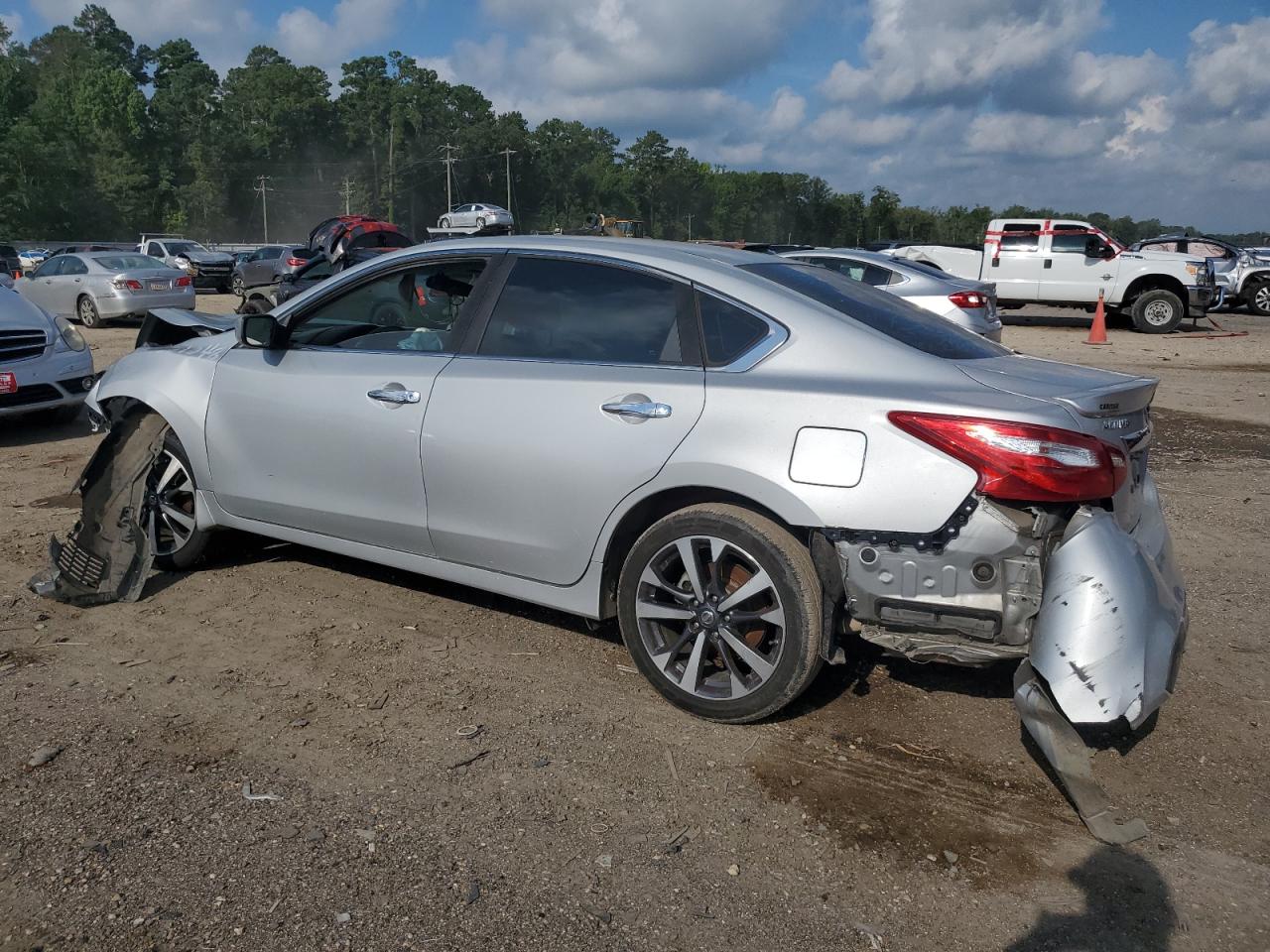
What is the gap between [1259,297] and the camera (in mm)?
24984

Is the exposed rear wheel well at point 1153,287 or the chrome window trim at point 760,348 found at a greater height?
the exposed rear wheel well at point 1153,287

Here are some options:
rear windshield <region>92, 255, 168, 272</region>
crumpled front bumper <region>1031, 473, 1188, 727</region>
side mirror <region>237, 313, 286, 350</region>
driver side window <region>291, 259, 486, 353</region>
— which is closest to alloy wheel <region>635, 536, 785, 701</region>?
crumpled front bumper <region>1031, 473, 1188, 727</region>

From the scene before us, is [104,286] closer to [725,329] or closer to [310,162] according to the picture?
[725,329]

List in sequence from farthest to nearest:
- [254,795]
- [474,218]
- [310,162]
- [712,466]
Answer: [310,162]
[474,218]
[712,466]
[254,795]

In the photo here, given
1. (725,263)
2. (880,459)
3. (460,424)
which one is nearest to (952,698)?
(880,459)

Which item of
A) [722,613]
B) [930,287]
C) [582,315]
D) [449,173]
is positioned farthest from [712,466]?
[449,173]

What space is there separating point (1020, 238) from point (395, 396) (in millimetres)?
19556

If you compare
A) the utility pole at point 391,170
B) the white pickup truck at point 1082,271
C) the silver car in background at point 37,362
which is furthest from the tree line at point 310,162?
the silver car in background at point 37,362

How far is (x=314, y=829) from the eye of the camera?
2.91 metres

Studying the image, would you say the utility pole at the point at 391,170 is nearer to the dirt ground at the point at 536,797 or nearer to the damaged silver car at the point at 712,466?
the damaged silver car at the point at 712,466

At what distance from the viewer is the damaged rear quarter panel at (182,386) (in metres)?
4.73

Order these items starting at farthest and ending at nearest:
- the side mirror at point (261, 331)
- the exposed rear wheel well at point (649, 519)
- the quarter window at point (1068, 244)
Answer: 1. the quarter window at point (1068, 244)
2. the side mirror at point (261, 331)
3. the exposed rear wheel well at point (649, 519)

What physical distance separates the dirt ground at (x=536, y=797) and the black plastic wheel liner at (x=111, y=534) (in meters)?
0.11

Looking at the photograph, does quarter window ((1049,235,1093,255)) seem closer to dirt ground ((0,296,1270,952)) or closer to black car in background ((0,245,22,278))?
dirt ground ((0,296,1270,952))
